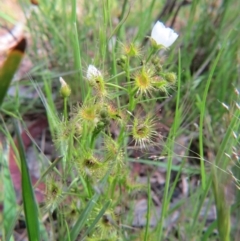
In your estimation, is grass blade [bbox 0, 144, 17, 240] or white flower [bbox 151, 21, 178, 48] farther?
grass blade [bbox 0, 144, 17, 240]

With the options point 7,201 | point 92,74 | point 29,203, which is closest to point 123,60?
point 92,74

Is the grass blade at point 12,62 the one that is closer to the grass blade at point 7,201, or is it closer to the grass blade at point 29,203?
the grass blade at point 29,203

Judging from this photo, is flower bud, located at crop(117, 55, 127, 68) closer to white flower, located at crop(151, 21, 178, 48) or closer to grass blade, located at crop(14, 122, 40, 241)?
white flower, located at crop(151, 21, 178, 48)

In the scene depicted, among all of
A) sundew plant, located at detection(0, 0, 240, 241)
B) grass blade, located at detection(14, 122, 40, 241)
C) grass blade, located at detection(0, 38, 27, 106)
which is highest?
sundew plant, located at detection(0, 0, 240, 241)

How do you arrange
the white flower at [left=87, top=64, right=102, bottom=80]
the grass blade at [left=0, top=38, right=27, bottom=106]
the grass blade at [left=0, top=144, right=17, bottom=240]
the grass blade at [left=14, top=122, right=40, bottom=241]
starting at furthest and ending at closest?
the grass blade at [left=0, top=144, right=17, bottom=240]
the white flower at [left=87, top=64, right=102, bottom=80]
the grass blade at [left=14, top=122, right=40, bottom=241]
the grass blade at [left=0, top=38, right=27, bottom=106]

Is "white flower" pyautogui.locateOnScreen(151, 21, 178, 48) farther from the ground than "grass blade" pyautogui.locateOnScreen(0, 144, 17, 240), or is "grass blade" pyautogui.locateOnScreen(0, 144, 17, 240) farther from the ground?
"white flower" pyautogui.locateOnScreen(151, 21, 178, 48)

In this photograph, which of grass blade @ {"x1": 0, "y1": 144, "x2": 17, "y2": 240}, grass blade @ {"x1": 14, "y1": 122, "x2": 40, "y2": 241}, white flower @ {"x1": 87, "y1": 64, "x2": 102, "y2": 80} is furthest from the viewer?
grass blade @ {"x1": 0, "y1": 144, "x2": 17, "y2": 240}

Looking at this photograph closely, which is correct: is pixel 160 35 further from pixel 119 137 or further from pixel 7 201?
pixel 7 201

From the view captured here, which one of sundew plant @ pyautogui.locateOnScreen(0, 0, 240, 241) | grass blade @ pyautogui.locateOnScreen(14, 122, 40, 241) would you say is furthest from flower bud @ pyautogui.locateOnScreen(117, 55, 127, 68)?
grass blade @ pyautogui.locateOnScreen(14, 122, 40, 241)

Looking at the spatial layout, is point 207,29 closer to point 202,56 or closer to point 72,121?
point 202,56

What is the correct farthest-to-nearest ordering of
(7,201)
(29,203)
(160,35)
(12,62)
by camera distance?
(7,201) → (160,35) → (29,203) → (12,62)
